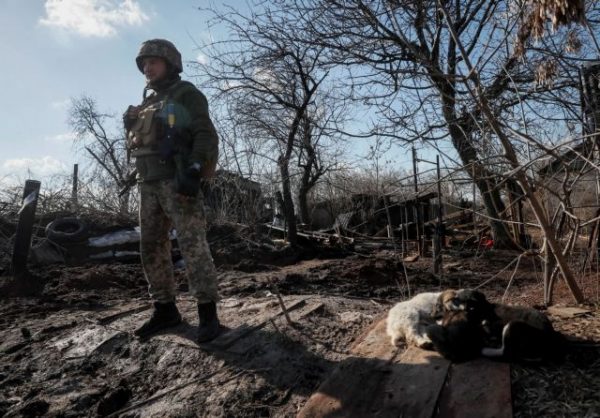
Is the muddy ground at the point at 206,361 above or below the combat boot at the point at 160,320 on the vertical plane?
below

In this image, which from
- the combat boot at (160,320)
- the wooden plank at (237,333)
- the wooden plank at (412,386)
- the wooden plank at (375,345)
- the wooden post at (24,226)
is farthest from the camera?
the wooden post at (24,226)

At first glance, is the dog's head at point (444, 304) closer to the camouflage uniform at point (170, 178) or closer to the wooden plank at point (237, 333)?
the wooden plank at point (237, 333)

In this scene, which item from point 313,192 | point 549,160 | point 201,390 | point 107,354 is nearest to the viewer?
point 201,390

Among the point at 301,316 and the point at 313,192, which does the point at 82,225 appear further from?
the point at 313,192

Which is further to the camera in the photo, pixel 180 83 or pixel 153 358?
pixel 180 83

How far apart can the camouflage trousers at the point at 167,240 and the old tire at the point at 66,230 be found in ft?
18.0

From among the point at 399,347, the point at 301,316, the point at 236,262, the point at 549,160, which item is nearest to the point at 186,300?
the point at 301,316

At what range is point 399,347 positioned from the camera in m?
2.46

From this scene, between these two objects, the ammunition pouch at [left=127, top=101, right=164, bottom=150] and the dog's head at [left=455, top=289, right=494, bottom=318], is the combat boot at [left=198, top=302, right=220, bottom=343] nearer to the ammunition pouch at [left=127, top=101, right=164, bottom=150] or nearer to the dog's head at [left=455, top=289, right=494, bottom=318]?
the ammunition pouch at [left=127, top=101, right=164, bottom=150]

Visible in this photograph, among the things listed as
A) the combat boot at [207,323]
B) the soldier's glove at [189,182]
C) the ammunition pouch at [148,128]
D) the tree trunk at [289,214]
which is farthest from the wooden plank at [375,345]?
the tree trunk at [289,214]

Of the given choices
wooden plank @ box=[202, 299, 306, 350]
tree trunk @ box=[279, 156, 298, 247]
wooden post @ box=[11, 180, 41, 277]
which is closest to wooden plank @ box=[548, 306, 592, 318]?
wooden plank @ box=[202, 299, 306, 350]

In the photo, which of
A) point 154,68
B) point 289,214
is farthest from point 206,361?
point 289,214

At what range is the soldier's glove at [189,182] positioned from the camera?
2.84 m

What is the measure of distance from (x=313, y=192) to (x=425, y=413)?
2006 centimetres
